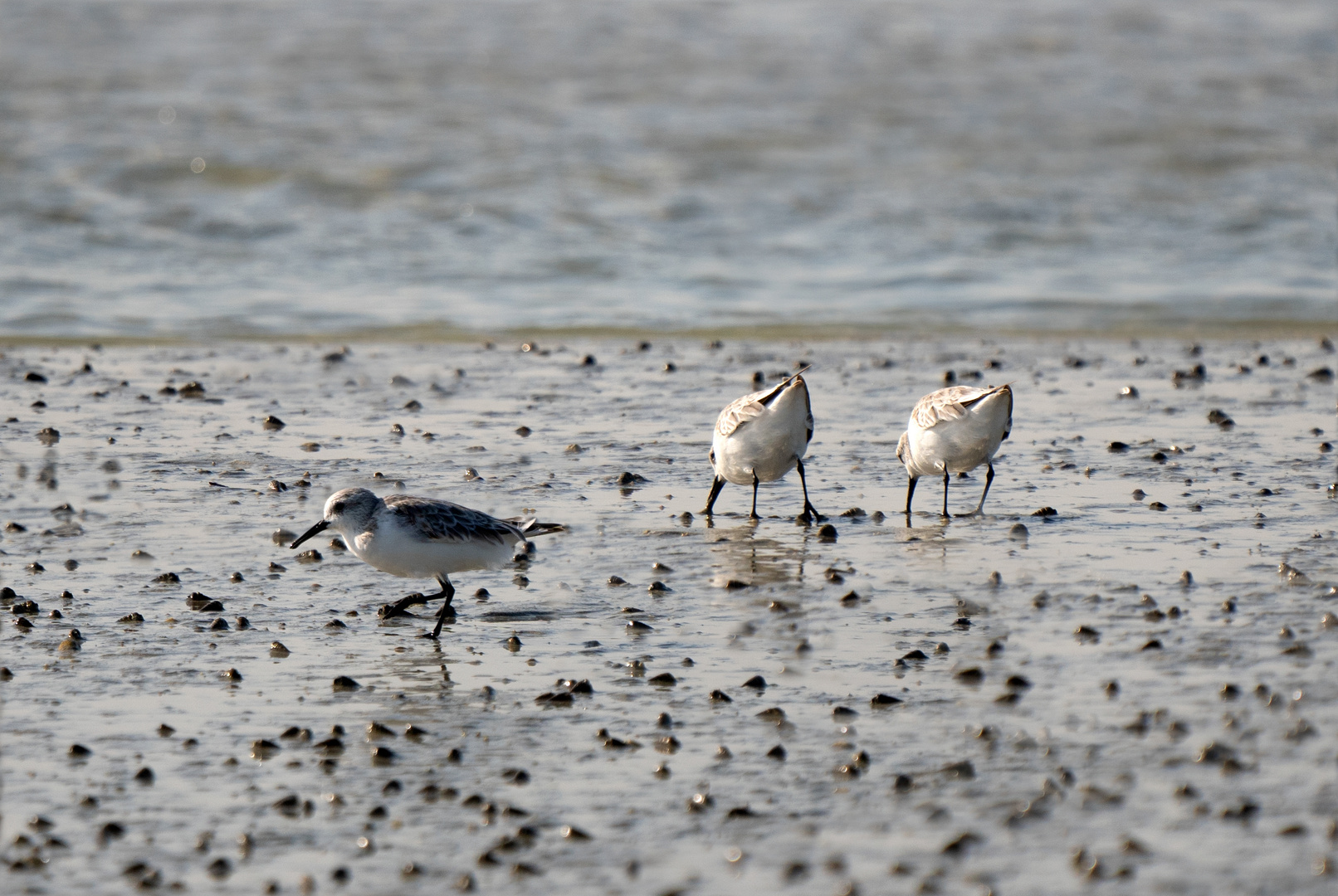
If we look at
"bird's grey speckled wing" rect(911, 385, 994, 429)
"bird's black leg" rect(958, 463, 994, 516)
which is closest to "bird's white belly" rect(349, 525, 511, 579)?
"bird's grey speckled wing" rect(911, 385, 994, 429)

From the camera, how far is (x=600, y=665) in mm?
8078

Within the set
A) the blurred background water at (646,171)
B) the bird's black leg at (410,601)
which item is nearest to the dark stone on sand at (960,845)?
the bird's black leg at (410,601)

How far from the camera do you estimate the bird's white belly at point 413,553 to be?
28.1 feet

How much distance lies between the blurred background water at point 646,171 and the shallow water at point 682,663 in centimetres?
726

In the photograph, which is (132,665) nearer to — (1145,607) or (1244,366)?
(1145,607)

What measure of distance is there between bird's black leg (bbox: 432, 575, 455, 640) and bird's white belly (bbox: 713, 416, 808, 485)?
2.86m

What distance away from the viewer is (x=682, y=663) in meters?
8.09

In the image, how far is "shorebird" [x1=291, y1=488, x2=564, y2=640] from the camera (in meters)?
8.58

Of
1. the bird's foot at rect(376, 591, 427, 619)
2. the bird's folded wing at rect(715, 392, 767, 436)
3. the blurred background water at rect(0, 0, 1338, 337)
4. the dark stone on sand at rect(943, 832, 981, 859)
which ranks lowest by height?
the dark stone on sand at rect(943, 832, 981, 859)

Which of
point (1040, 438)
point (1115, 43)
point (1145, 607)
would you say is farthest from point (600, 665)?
point (1115, 43)

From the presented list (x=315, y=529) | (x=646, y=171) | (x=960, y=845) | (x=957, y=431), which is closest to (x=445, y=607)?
(x=315, y=529)

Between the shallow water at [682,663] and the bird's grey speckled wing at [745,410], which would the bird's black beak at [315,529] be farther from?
the bird's grey speckled wing at [745,410]

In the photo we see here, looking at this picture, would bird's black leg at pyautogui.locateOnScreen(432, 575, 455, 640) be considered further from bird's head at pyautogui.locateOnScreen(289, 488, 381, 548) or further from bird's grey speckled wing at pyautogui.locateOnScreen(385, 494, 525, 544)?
bird's head at pyautogui.locateOnScreen(289, 488, 381, 548)

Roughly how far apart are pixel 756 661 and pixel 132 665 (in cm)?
302
